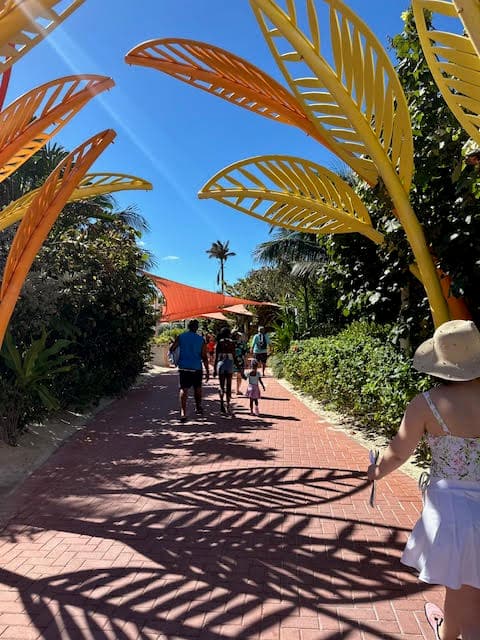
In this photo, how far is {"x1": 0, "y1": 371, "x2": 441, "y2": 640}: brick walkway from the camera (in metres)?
2.80

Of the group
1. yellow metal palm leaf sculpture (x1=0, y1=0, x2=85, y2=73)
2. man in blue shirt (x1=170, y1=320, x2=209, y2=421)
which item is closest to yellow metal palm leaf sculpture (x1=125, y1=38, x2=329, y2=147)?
yellow metal palm leaf sculpture (x1=0, y1=0, x2=85, y2=73)

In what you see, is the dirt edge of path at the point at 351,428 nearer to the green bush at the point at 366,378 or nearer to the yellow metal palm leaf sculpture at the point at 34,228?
the green bush at the point at 366,378

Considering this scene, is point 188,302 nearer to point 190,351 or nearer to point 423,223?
point 190,351

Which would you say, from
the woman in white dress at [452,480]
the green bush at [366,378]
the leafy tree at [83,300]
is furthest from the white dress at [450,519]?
the leafy tree at [83,300]

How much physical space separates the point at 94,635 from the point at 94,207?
1115 cm

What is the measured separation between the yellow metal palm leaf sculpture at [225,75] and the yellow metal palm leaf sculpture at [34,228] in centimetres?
108

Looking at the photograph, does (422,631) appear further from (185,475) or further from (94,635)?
(185,475)

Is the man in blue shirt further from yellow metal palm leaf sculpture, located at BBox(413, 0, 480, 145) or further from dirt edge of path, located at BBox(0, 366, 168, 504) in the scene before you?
yellow metal palm leaf sculpture, located at BBox(413, 0, 480, 145)

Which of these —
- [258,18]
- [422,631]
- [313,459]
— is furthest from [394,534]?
[258,18]

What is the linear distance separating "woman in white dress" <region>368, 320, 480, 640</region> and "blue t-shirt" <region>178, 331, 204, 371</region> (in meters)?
6.45

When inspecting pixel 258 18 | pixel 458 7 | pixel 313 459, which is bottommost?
pixel 313 459

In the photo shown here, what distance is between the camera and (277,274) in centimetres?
2756

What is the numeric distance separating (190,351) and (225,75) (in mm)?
5274

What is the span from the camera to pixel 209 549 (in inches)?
146
